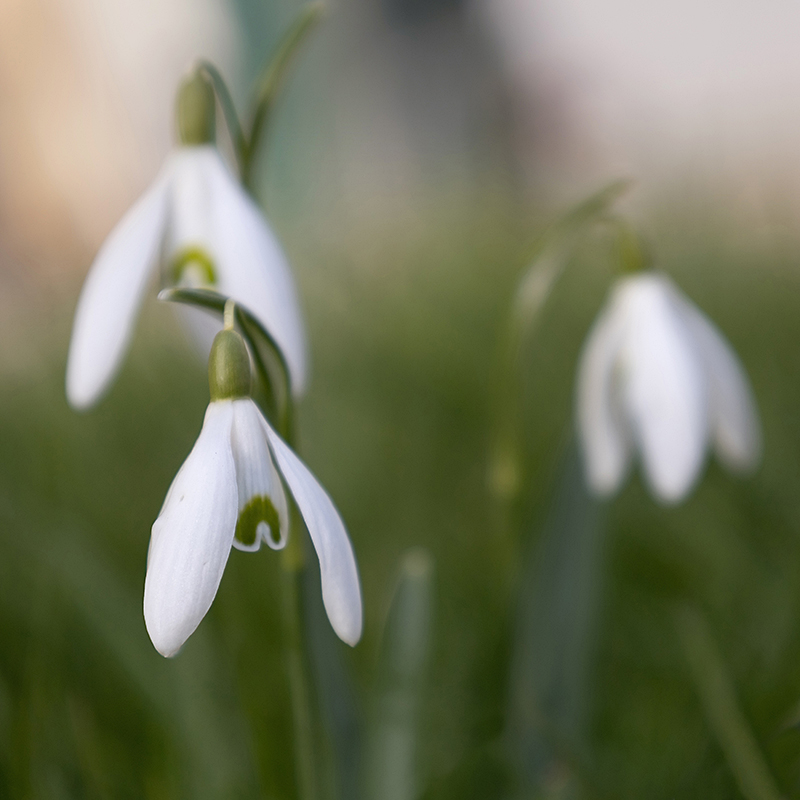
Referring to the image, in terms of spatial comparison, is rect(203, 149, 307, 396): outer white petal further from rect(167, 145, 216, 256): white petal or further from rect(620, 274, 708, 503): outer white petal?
rect(620, 274, 708, 503): outer white petal

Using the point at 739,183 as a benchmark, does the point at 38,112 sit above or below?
above

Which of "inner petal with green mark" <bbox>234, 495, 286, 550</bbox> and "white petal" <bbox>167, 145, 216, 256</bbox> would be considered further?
"white petal" <bbox>167, 145, 216, 256</bbox>

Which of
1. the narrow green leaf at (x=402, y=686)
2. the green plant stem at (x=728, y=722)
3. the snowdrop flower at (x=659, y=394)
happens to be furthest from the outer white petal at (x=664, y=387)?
the narrow green leaf at (x=402, y=686)

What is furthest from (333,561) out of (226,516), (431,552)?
(431,552)

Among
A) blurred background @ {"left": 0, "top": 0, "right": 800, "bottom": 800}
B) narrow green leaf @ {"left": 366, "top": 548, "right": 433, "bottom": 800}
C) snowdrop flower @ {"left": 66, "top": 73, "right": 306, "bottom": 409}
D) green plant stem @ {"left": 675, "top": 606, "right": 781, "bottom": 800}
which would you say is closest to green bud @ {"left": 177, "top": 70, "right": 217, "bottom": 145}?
snowdrop flower @ {"left": 66, "top": 73, "right": 306, "bottom": 409}

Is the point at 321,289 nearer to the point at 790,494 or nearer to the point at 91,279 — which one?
the point at 790,494

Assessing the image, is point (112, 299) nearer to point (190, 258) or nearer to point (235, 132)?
point (190, 258)

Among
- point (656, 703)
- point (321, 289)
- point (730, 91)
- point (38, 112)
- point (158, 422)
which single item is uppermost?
point (38, 112)

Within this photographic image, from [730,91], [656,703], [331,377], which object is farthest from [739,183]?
[656,703]
